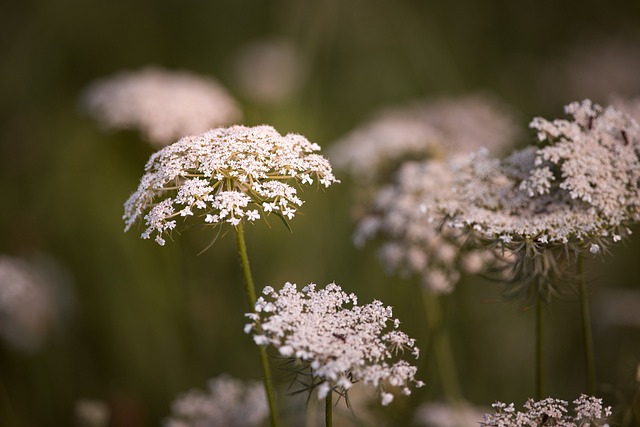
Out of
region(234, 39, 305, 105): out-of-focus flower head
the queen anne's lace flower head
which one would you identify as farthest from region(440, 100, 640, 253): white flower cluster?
region(234, 39, 305, 105): out-of-focus flower head

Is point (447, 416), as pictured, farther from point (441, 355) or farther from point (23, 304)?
point (23, 304)

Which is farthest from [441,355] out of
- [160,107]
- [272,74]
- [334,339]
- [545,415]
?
[272,74]

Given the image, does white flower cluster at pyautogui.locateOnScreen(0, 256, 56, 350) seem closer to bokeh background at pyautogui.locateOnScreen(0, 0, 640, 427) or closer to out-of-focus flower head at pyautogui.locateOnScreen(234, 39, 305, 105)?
bokeh background at pyautogui.locateOnScreen(0, 0, 640, 427)

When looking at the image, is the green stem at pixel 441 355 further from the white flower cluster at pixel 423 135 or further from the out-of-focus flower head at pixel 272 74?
the out-of-focus flower head at pixel 272 74

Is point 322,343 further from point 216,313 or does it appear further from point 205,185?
point 216,313

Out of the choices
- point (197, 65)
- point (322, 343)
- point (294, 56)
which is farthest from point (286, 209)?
point (197, 65)

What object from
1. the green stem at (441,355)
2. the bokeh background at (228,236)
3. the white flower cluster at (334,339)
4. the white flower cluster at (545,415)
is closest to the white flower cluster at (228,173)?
the white flower cluster at (334,339)
